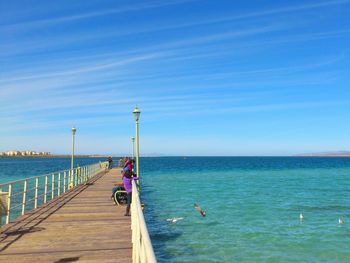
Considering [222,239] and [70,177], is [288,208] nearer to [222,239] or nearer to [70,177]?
[222,239]

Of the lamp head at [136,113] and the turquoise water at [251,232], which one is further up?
the lamp head at [136,113]

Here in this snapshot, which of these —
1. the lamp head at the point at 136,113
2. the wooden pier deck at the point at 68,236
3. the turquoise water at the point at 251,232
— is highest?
the lamp head at the point at 136,113

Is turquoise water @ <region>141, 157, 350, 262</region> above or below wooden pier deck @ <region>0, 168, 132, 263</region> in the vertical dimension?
below

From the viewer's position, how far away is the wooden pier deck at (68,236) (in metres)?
7.41

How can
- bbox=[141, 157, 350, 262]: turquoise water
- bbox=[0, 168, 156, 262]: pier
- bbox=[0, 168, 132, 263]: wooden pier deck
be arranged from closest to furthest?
bbox=[0, 168, 156, 262]: pier → bbox=[0, 168, 132, 263]: wooden pier deck → bbox=[141, 157, 350, 262]: turquoise water

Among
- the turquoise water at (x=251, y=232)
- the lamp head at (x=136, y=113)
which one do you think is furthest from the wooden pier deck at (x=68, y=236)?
the lamp head at (x=136, y=113)

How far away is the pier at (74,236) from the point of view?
7246mm

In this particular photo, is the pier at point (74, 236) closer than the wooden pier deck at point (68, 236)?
Yes

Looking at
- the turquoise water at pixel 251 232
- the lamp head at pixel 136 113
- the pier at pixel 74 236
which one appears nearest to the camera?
the pier at pixel 74 236

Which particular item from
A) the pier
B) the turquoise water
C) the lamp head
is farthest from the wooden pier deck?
the lamp head

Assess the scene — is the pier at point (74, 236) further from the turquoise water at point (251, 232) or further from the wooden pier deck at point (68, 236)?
the turquoise water at point (251, 232)

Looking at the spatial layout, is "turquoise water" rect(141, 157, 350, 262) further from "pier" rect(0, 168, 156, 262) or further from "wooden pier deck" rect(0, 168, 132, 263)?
"pier" rect(0, 168, 156, 262)

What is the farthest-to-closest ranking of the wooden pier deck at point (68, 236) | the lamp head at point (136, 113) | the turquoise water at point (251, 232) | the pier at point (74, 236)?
the lamp head at point (136, 113), the turquoise water at point (251, 232), the wooden pier deck at point (68, 236), the pier at point (74, 236)

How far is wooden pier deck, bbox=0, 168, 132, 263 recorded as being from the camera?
7414 mm
